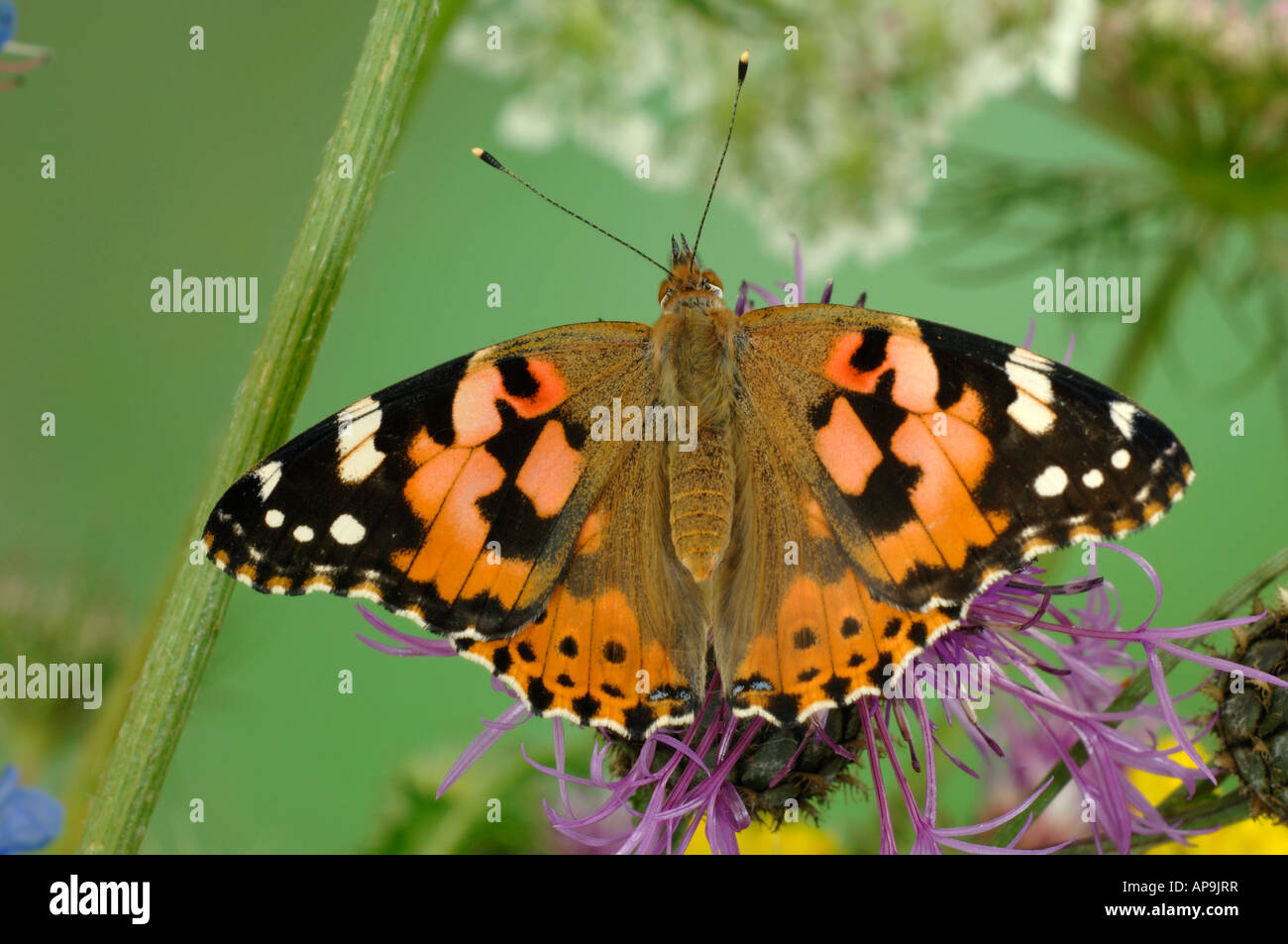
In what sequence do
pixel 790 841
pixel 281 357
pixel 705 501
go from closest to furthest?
pixel 281 357 < pixel 705 501 < pixel 790 841

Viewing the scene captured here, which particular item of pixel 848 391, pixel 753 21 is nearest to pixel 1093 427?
pixel 848 391

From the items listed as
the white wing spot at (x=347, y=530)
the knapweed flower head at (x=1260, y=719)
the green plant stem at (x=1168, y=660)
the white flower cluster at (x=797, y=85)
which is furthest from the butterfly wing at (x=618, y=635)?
the white flower cluster at (x=797, y=85)

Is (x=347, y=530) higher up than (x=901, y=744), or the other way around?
(x=347, y=530)

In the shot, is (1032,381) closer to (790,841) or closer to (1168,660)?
(1168,660)

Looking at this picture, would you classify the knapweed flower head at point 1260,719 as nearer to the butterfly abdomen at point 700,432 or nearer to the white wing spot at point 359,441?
the butterfly abdomen at point 700,432

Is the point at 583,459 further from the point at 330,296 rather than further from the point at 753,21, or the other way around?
the point at 753,21

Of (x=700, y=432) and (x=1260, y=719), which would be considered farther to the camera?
(x=700, y=432)

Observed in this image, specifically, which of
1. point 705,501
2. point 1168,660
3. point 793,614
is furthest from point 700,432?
point 1168,660
